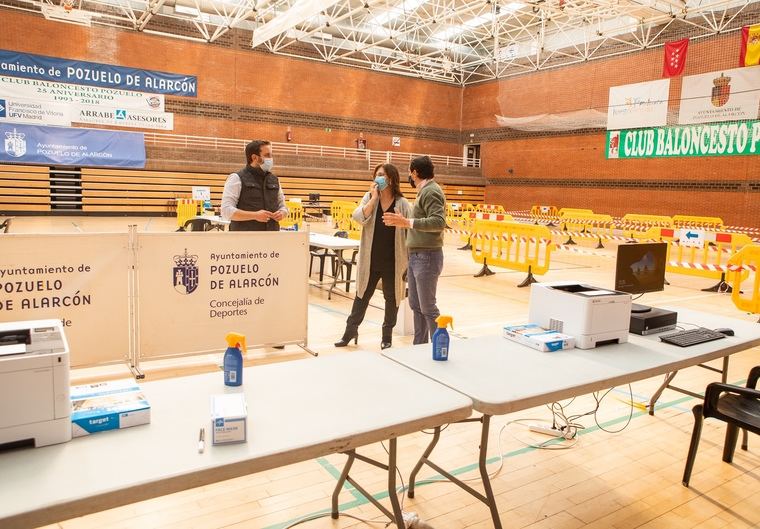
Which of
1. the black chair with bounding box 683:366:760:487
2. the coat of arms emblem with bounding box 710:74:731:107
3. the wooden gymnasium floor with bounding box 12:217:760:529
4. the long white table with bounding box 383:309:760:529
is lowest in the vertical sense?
the wooden gymnasium floor with bounding box 12:217:760:529

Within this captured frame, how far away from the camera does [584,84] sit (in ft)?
70.5

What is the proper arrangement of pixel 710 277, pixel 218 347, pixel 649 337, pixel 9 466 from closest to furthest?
1. pixel 9 466
2. pixel 649 337
3. pixel 218 347
4. pixel 710 277

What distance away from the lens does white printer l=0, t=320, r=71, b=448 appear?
1.52m

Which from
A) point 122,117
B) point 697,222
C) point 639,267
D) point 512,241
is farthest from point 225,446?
point 122,117

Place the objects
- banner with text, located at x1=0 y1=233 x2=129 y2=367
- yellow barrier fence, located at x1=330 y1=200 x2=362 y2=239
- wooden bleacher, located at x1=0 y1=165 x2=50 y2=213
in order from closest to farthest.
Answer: banner with text, located at x1=0 y1=233 x2=129 y2=367, yellow barrier fence, located at x1=330 y1=200 x2=362 y2=239, wooden bleacher, located at x1=0 y1=165 x2=50 y2=213

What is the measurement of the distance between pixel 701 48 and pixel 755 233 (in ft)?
20.2

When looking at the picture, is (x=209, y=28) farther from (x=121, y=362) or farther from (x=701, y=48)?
(x=121, y=362)

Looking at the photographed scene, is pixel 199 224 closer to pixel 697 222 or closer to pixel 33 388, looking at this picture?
pixel 33 388

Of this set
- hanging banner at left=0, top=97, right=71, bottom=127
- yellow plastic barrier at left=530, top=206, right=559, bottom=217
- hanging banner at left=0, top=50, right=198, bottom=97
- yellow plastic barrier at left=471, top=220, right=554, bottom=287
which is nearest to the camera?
yellow plastic barrier at left=471, top=220, right=554, bottom=287

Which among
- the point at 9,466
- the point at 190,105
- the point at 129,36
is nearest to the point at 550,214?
the point at 190,105

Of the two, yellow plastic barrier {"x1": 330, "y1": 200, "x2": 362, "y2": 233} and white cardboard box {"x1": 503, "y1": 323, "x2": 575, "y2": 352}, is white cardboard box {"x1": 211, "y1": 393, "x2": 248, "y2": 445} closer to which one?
white cardboard box {"x1": 503, "y1": 323, "x2": 575, "y2": 352}

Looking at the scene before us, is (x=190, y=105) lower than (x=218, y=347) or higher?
higher

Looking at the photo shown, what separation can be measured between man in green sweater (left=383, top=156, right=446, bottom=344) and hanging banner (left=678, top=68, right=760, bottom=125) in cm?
1587

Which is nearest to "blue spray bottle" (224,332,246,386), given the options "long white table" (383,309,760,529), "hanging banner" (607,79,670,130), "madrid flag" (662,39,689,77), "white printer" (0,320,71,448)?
"white printer" (0,320,71,448)
